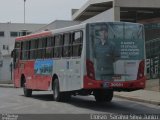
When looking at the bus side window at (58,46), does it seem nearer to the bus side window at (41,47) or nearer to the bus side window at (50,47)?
the bus side window at (50,47)

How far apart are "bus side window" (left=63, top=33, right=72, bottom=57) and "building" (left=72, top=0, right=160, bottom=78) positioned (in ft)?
38.5

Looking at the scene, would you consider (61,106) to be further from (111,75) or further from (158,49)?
(158,49)

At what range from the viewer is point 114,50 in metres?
20.9

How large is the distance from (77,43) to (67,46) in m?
1.08

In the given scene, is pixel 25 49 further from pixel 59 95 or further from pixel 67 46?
pixel 67 46

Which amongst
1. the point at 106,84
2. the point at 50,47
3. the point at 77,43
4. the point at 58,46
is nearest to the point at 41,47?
the point at 50,47

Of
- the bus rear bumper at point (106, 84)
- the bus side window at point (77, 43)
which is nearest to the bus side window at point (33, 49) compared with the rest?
the bus side window at point (77, 43)

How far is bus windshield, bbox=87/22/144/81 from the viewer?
20.8 m

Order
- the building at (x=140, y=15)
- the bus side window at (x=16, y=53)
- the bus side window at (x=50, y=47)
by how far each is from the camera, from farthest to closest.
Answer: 1. the building at (x=140, y=15)
2. the bus side window at (x=16, y=53)
3. the bus side window at (x=50, y=47)

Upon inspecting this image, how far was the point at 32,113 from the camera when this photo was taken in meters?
18.3

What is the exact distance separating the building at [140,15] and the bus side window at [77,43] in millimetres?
12505

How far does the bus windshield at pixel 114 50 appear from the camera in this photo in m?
20.8

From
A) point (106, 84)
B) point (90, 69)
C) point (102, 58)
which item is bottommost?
point (106, 84)

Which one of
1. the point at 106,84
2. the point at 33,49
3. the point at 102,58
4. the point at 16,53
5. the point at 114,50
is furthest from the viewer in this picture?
the point at 16,53
